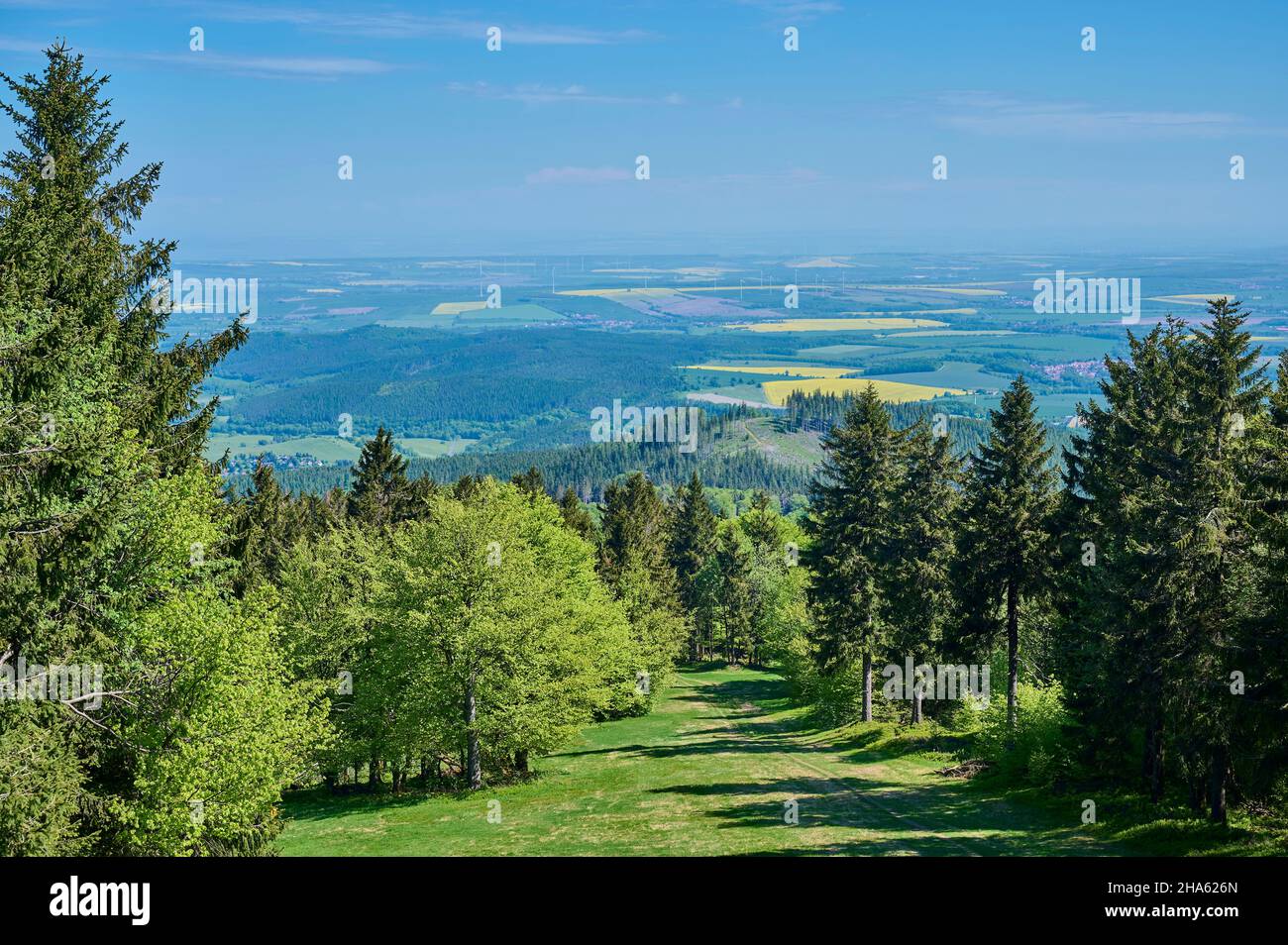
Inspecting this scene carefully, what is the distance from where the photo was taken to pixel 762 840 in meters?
29.5

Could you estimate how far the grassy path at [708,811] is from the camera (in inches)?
1164

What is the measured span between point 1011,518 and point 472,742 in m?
23.7

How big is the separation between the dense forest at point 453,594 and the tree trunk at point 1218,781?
55mm

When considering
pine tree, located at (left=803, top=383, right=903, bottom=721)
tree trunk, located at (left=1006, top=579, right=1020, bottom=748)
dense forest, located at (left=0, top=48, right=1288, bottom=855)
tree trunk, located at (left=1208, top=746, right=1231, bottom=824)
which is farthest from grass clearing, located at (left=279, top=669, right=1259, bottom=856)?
pine tree, located at (left=803, top=383, right=903, bottom=721)

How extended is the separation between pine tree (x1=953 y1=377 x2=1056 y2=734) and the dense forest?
0.38 feet

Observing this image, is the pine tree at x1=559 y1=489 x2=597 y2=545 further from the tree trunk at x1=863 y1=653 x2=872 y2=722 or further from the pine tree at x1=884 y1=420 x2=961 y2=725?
the pine tree at x1=884 y1=420 x2=961 y2=725

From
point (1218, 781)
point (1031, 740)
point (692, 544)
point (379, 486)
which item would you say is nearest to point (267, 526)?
point (379, 486)

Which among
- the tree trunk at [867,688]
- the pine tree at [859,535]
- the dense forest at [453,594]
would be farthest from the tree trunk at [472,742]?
the tree trunk at [867,688]

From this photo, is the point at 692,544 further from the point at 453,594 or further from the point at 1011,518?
the point at 453,594

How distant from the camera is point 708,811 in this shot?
1389 inches

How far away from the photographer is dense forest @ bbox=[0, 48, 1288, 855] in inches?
808
